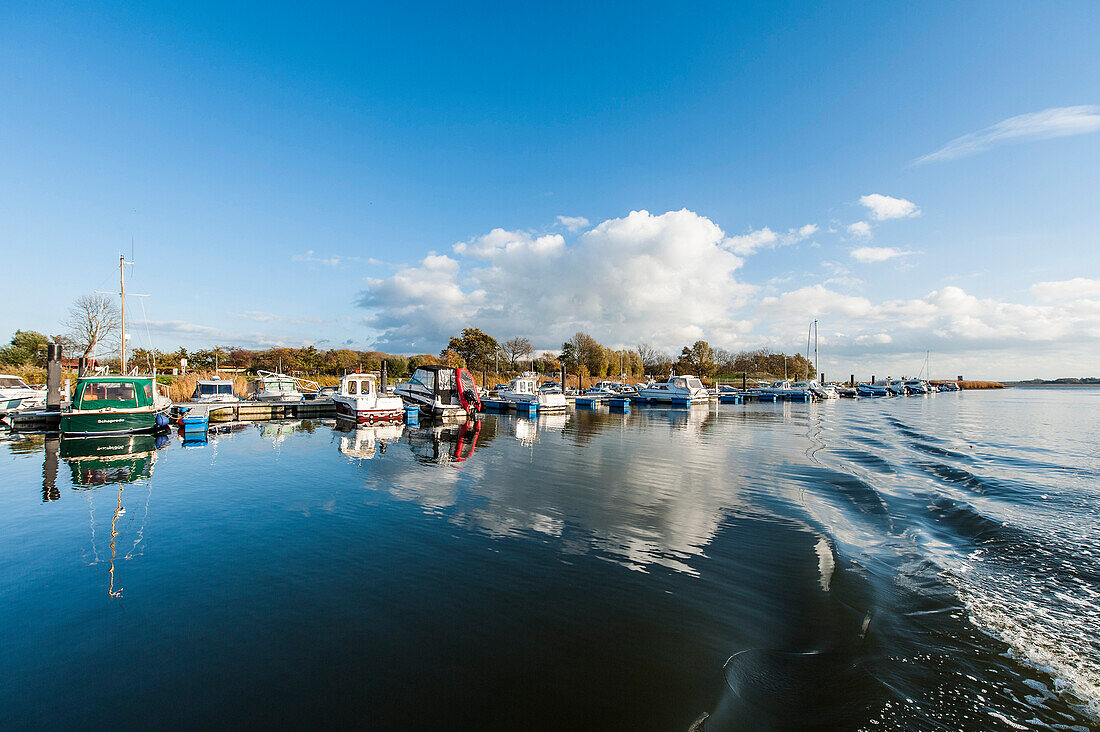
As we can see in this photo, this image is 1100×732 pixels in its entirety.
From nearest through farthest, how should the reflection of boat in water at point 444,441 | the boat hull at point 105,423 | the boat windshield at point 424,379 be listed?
the reflection of boat in water at point 444,441 → the boat hull at point 105,423 → the boat windshield at point 424,379

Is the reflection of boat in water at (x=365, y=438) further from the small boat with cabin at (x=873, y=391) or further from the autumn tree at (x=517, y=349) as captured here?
the small boat with cabin at (x=873, y=391)

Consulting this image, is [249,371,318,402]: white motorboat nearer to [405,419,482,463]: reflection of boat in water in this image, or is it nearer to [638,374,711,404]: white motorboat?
[405,419,482,463]: reflection of boat in water

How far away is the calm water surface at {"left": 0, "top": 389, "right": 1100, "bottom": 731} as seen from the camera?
11.3 feet

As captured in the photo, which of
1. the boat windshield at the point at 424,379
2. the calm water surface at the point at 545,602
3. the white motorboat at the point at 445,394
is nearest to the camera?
the calm water surface at the point at 545,602

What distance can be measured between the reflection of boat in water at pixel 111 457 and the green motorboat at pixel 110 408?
45cm

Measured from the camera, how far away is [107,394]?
17.5 meters

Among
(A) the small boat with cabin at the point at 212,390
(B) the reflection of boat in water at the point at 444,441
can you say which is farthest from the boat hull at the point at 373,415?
(A) the small boat with cabin at the point at 212,390

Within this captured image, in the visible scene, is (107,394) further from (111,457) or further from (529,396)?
(529,396)

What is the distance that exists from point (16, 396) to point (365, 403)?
17270 mm

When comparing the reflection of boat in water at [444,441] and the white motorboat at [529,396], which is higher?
the white motorboat at [529,396]

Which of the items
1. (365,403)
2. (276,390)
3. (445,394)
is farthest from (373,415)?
(276,390)

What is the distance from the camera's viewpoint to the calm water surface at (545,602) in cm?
344


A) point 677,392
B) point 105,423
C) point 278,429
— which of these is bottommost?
point 278,429

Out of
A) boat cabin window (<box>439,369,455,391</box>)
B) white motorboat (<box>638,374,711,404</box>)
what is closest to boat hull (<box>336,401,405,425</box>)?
boat cabin window (<box>439,369,455,391</box>)
